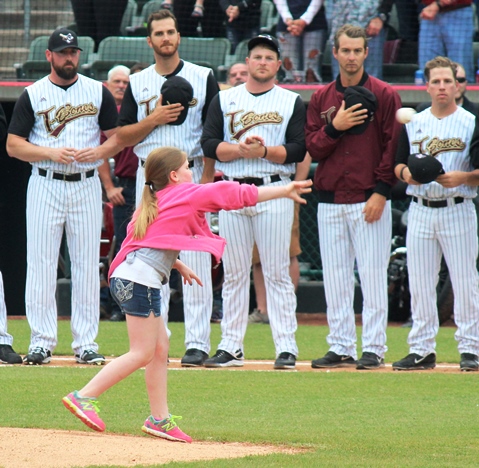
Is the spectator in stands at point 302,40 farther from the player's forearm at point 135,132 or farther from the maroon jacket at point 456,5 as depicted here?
the player's forearm at point 135,132

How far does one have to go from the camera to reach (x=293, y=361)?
24.3ft

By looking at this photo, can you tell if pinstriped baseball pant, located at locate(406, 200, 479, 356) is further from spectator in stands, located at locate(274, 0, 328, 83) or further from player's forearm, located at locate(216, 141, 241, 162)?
spectator in stands, located at locate(274, 0, 328, 83)

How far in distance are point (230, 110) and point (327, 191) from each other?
94cm

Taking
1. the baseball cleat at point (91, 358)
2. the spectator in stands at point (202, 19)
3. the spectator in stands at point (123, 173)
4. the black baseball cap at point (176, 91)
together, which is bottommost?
the baseball cleat at point (91, 358)

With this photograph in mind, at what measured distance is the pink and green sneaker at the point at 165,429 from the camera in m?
4.91

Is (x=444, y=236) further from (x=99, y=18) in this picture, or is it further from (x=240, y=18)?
(x=99, y=18)

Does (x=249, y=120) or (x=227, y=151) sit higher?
(x=249, y=120)

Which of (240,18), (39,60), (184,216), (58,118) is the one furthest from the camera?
(39,60)

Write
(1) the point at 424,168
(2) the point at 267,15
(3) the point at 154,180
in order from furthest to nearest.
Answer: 1. (2) the point at 267,15
2. (1) the point at 424,168
3. (3) the point at 154,180

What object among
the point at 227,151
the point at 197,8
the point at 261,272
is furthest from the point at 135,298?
the point at 197,8

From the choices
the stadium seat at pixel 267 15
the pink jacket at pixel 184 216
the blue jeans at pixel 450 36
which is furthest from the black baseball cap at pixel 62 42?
the stadium seat at pixel 267 15

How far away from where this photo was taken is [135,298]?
5.00 meters

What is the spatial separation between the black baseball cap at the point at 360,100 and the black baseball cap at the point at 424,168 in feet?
1.68

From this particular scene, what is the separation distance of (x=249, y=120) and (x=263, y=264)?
1.06 metres
